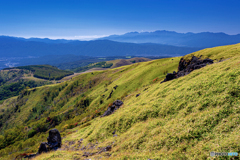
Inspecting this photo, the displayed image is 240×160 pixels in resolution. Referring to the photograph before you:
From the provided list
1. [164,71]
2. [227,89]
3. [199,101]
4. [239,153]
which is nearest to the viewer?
[239,153]

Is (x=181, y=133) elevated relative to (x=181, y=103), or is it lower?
lower

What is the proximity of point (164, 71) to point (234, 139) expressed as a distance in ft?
229

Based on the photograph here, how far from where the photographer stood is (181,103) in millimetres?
21375

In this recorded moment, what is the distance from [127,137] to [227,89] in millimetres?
18552

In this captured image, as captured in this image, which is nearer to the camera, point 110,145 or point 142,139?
point 142,139

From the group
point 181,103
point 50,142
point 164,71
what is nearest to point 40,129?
point 50,142

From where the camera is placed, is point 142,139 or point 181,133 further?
point 142,139

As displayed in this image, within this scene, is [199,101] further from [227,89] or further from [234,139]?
[234,139]

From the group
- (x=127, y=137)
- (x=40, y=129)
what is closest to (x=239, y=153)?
(x=127, y=137)

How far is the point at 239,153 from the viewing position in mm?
10023

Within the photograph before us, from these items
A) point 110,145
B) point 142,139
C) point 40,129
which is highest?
point 142,139

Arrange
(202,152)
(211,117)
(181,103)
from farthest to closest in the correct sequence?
(181,103) → (211,117) → (202,152)

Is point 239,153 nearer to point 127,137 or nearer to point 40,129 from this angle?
point 127,137

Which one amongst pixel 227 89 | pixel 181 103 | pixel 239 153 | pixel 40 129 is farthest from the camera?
pixel 40 129
